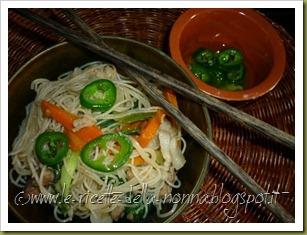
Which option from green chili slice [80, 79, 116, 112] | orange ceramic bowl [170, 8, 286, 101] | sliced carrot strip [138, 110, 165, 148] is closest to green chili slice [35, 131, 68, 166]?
green chili slice [80, 79, 116, 112]

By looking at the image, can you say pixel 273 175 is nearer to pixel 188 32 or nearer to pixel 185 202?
pixel 185 202

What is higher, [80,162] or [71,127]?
[71,127]

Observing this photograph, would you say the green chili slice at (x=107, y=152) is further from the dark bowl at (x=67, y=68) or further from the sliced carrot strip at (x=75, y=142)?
the dark bowl at (x=67, y=68)

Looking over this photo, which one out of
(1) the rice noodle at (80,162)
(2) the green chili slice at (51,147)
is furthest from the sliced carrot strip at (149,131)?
(2) the green chili slice at (51,147)

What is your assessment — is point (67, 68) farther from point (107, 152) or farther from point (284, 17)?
point (284, 17)

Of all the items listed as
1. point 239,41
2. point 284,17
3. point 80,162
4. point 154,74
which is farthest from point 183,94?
point 284,17

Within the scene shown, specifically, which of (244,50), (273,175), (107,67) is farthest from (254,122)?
(244,50)

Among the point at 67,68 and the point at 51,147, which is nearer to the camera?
the point at 51,147
